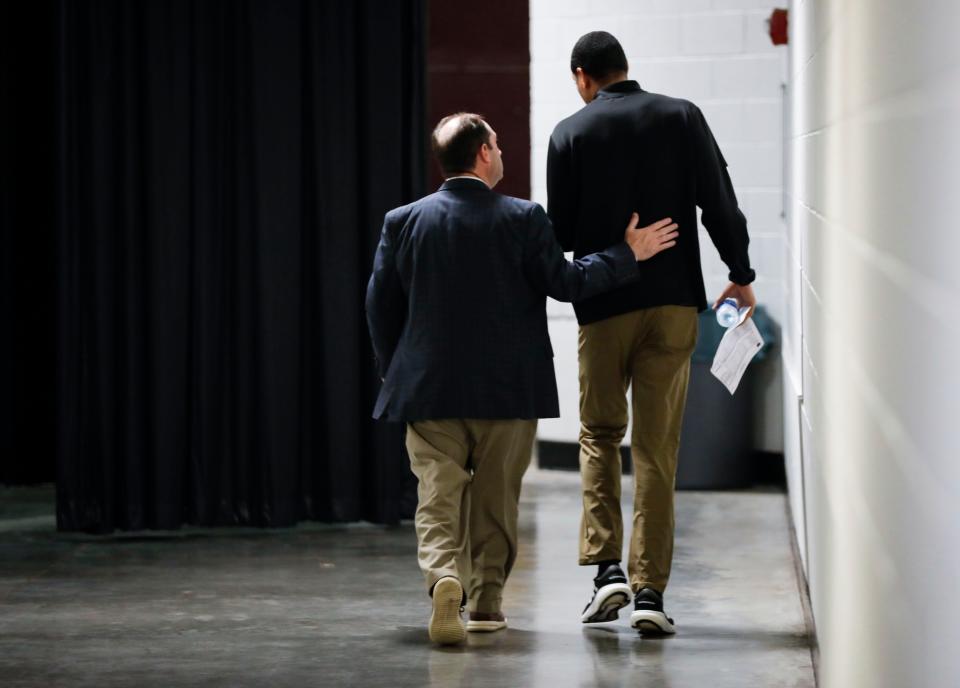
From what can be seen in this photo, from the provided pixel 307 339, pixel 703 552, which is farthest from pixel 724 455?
pixel 307 339

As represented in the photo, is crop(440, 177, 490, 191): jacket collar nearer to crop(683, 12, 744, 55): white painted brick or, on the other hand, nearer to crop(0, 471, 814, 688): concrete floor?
crop(0, 471, 814, 688): concrete floor

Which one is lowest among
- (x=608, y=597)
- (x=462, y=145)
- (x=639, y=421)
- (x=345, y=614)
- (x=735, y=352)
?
(x=345, y=614)

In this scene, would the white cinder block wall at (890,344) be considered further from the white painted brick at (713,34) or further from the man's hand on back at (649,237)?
the white painted brick at (713,34)

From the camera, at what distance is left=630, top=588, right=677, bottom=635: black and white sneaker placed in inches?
156

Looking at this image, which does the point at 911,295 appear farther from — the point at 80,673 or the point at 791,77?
the point at 791,77

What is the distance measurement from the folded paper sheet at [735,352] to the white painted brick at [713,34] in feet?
9.79

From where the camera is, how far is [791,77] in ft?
18.1

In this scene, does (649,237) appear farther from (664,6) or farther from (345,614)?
(664,6)

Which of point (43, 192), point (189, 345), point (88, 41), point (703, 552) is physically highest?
point (88, 41)

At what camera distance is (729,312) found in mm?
4148

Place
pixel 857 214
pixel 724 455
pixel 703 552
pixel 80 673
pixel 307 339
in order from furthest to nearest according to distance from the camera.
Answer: pixel 724 455, pixel 307 339, pixel 703 552, pixel 80 673, pixel 857 214

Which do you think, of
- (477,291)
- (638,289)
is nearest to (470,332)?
(477,291)

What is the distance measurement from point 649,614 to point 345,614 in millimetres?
852

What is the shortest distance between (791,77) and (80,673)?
3.22 meters
